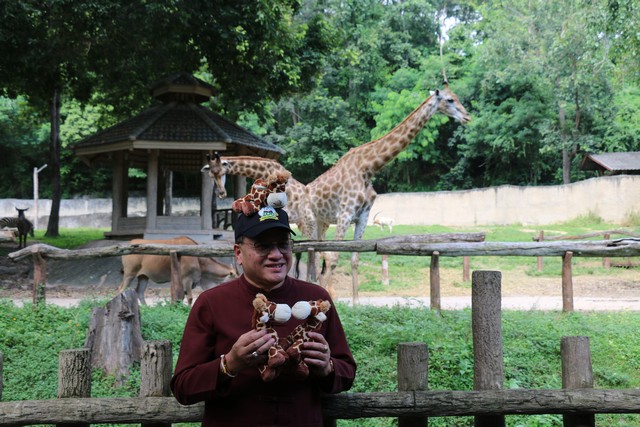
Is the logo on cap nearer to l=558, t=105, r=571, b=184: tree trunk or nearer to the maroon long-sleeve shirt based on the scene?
the maroon long-sleeve shirt

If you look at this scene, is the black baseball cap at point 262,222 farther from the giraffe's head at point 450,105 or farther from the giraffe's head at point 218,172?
the giraffe's head at point 450,105

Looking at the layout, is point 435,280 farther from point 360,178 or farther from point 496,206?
point 496,206

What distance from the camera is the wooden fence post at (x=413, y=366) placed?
3041 mm

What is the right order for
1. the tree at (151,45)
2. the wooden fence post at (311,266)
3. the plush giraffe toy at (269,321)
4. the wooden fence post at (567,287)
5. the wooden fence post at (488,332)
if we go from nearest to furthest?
the plush giraffe toy at (269,321), the wooden fence post at (488,332), the wooden fence post at (567,287), the wooden fence post at (311,266), the tree at (151,45)

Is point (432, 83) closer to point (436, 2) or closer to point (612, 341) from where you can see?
point (436, 2)

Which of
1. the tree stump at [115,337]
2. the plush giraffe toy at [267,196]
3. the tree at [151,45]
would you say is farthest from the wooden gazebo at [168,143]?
the plush giraffe toy at [267,196]

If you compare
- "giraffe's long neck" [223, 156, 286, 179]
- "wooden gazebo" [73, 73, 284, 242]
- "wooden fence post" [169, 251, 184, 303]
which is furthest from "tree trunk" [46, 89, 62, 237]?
"wooden fence post" [169, 251, 184, 303]

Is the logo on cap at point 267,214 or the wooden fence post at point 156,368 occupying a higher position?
the logo on cap at point 267,214

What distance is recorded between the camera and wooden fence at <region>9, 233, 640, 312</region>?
31.7 ft

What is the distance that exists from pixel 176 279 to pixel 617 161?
91.7ft

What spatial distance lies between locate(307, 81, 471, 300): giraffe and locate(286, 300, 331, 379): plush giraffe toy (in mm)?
8828

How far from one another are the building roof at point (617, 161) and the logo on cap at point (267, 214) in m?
32.4

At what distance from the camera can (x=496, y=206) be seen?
32.7 m

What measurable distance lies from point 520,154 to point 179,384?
37.3 m
